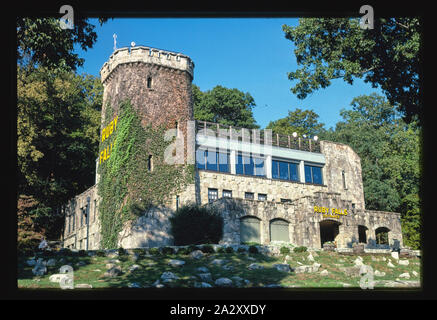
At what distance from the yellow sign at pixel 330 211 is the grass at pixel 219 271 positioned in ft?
19.1

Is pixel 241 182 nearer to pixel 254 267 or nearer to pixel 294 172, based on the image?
pixel 294 172

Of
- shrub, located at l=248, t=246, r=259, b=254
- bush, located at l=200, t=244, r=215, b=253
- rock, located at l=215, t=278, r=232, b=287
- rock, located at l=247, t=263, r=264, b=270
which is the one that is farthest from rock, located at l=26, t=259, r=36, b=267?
shrub, located at l=248, t=246, r=259, b=254

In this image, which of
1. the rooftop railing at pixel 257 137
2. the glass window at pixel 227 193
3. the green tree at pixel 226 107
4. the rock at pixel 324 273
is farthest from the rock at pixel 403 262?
the green tree at pixel 226 107

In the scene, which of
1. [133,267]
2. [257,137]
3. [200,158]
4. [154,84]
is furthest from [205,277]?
[257,137]

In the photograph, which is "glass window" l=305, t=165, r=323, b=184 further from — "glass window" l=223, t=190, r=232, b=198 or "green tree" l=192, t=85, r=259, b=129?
"green tree" l=192, t=85, r=259, b=129

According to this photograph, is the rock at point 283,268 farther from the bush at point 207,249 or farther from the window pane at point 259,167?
the window pane at point 259,167

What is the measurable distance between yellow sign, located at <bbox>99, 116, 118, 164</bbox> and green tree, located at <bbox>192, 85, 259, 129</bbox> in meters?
16.8

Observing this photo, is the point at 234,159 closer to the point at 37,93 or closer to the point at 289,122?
the point at 37,93

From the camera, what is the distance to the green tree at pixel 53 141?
115ft

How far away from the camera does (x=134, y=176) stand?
30.0 m

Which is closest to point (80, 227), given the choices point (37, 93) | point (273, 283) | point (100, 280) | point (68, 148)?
point (68, 148)

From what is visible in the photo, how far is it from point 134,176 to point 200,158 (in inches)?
218

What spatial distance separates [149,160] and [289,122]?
27.1m
